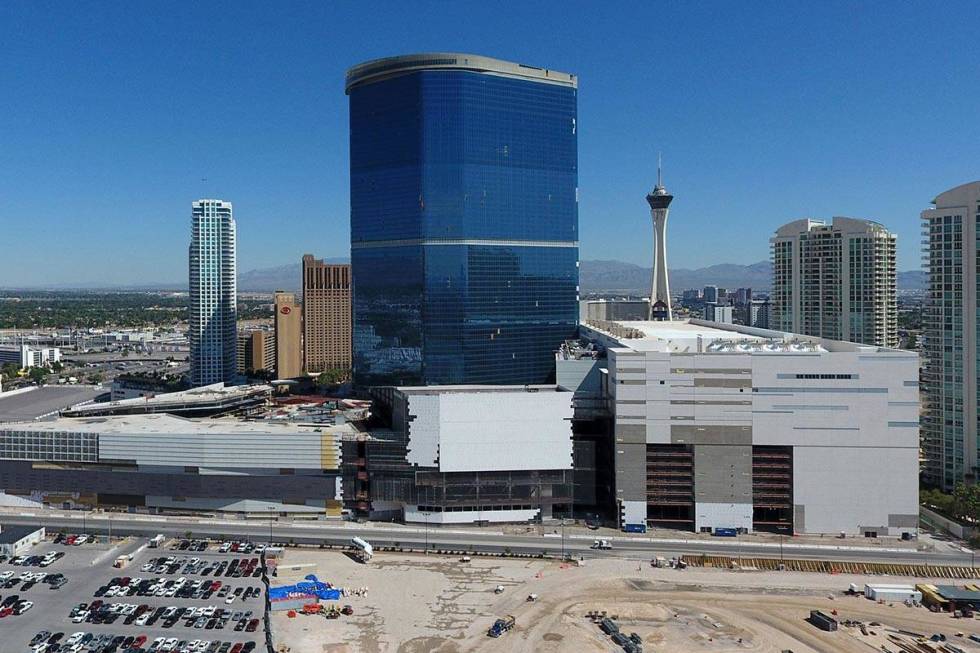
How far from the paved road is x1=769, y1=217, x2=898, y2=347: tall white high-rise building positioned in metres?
78.6

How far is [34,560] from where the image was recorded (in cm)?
8212

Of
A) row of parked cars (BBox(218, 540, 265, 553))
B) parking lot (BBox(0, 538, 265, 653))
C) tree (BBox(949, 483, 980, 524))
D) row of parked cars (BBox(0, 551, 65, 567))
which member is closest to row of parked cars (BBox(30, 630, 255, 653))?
parking lot (BBox(0, 538, 265, 653))

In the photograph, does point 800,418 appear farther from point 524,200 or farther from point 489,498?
point 524,200

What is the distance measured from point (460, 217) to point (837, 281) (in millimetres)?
78122

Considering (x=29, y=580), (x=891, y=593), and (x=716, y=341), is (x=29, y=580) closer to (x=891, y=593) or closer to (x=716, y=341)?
(x=891, y=593)

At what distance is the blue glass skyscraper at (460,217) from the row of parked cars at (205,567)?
54337 millimetres

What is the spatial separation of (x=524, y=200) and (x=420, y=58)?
27.8 meters

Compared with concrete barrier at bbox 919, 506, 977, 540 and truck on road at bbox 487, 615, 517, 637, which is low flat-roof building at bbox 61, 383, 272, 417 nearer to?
truck on road at bbox 487, 615, 517, 637

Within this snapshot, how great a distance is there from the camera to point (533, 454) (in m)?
95.8

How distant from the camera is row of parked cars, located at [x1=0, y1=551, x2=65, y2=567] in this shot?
81062 mm

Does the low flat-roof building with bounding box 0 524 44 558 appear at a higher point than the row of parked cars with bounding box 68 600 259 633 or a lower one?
higher

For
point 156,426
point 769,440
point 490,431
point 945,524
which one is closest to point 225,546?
point 156,426

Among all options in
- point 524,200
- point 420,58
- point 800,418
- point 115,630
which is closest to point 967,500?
point 800,418

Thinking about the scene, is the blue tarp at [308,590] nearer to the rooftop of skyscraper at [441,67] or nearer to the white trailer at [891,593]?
the white trailer at [891,593]
